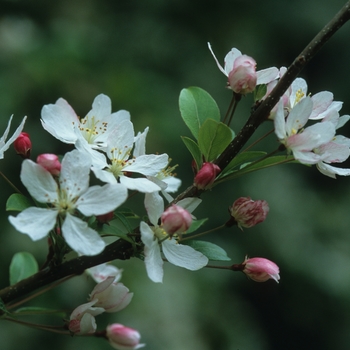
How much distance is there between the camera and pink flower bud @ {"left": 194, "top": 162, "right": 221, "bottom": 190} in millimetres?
833

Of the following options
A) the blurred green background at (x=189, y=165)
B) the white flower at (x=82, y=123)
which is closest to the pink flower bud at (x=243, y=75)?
the white flower at (x=82, y=123)

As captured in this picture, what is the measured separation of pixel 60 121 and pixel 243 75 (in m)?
0.31

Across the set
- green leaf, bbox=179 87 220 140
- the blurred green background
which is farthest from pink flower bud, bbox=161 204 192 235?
the blurred green background

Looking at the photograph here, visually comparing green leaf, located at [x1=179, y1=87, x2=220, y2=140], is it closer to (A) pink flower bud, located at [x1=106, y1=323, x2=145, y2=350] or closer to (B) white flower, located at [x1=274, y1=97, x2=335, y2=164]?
(B) white flower, located at [x1=274, y1=97, x2=335, y2=164]

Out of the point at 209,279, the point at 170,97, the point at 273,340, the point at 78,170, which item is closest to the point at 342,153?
the point at 78,170

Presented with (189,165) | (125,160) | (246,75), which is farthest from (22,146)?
(189,165)

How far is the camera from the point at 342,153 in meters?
0.90

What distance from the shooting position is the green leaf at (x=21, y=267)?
1249 millimetres

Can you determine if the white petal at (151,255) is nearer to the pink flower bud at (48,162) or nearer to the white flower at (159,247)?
the white flower at (159,247)

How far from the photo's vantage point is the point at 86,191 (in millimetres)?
791

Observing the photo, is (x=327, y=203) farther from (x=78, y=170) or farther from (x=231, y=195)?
(x=78, y=170)

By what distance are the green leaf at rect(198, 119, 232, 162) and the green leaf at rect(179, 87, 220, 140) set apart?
0.35ft

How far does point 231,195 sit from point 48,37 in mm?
1346

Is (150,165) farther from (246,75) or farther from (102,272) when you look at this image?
(102,272)
